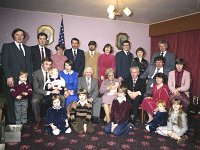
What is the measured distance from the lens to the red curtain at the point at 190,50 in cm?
575

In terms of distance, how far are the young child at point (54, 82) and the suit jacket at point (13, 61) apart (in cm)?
48

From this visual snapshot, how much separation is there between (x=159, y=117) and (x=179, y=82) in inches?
39.7

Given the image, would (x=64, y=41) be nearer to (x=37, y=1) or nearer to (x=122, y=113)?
(x=37, y=1)

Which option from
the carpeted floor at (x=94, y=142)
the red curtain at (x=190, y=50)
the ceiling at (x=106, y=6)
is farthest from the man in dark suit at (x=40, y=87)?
the red curtain at (x=190, y=50)

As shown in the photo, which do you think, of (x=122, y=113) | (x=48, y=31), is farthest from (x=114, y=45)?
(x=122, y=113)

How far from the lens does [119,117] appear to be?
381 centimetres

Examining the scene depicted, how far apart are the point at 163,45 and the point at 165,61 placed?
394 mm

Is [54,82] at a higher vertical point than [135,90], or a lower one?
higher

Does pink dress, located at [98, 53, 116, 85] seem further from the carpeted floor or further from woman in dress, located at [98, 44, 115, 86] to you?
the carpeted floor

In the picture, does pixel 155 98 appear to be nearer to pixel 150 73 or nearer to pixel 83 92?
pixel 150 73

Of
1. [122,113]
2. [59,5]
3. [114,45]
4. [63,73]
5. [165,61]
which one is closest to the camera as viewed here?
[122,113]

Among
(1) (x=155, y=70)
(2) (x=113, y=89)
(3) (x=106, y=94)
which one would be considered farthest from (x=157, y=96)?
(3) (x=106, y=94)

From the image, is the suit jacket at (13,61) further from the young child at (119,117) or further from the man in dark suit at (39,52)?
the young child at (119,117)

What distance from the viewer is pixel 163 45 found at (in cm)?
498
